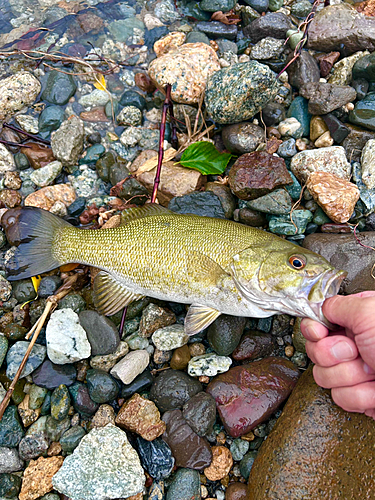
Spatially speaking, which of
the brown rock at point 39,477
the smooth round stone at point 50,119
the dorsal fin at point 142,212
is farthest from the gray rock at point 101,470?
the smooth round stone at point 50,119

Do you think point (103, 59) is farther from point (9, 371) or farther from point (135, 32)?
point (9, 371)

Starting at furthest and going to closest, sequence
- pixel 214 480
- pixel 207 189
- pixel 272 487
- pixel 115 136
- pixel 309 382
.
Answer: pixel 115 136 → pixel 207 189 → pixel 214 480 → pixel 309 382 → pixel 272 487

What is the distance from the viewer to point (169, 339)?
421cm

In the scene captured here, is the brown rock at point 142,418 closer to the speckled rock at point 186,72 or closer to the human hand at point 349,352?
the human hand at point 349,352

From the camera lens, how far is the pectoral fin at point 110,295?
4.37 m

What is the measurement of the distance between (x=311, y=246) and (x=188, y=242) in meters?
1.69

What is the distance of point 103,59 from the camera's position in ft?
19.5

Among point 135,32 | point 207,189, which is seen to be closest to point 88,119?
point 135,32

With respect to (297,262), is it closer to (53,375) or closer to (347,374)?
(347,374)

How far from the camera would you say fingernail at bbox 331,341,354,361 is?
2.88 metres

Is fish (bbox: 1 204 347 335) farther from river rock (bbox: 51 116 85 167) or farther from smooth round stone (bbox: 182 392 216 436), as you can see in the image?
river rock (bbox: 51 116 85 167)

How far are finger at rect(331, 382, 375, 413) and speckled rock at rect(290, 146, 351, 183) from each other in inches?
112

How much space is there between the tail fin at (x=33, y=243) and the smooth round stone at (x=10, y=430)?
1755mm

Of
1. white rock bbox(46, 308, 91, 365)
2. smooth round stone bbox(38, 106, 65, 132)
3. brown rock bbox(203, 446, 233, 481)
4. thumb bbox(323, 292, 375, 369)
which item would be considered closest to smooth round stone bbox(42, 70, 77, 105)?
smooth round stone bbox(38, 106, 65, 132)
